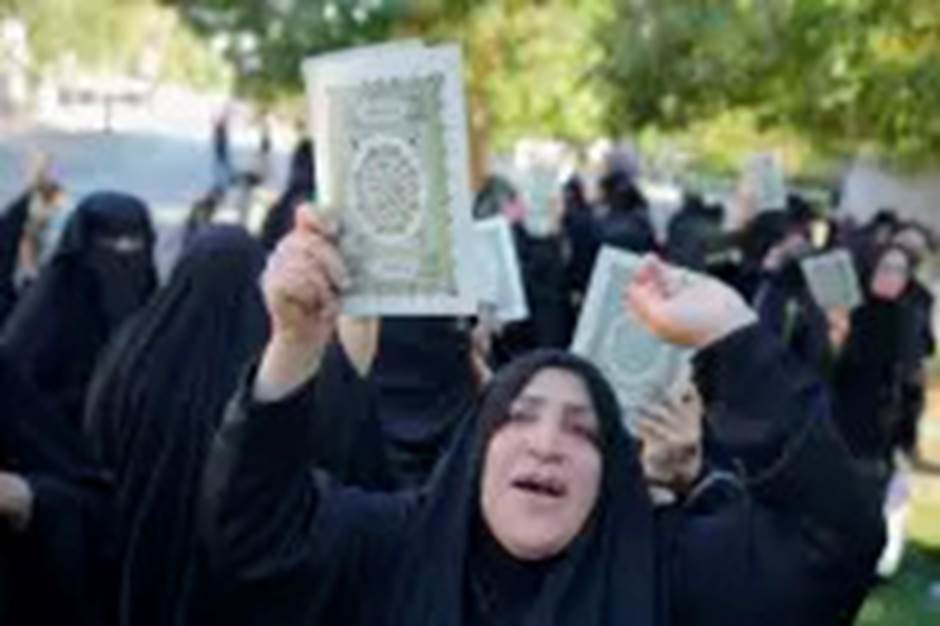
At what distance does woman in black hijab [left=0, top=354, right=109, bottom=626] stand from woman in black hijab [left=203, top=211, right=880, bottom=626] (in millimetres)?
1080

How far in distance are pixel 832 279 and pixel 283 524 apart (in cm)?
641

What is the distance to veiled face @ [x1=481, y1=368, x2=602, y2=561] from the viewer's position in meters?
3.77

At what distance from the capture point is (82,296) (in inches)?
278

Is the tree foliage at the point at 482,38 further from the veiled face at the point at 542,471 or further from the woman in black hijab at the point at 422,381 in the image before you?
the veiled face at the point at 542,471

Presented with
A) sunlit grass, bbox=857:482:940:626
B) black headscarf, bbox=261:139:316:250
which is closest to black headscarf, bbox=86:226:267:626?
black headscarf, bbox=261:139:316:250

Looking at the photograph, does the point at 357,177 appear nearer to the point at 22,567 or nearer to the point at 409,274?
the point at 409,274

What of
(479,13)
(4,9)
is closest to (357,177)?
(4,9)

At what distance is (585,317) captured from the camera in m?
5.01

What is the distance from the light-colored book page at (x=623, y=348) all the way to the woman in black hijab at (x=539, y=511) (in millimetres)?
711

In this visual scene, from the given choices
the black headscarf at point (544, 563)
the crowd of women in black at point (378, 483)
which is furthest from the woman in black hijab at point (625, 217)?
the black headscarf at point (544, 563)

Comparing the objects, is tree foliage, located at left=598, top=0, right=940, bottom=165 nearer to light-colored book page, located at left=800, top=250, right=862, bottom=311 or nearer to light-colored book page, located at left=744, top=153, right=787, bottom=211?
light-colored book page, located at left=744, top=153, right=787, bottom=211

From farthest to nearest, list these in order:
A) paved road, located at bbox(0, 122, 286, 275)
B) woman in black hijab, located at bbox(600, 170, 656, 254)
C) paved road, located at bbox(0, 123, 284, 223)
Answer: paved road, located at bbox(0, 123, 284, 223)
paved road, located at bbox(0, 122, 286, 275)
woman in black hijab, located at bbox(600, 170, 656, 254)

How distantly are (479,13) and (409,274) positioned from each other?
58.3 ft

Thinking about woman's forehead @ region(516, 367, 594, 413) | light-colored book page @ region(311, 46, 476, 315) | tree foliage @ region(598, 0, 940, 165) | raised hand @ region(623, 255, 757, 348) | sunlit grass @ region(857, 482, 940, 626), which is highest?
tree foliage @ region(598, 0, 940, 165)
